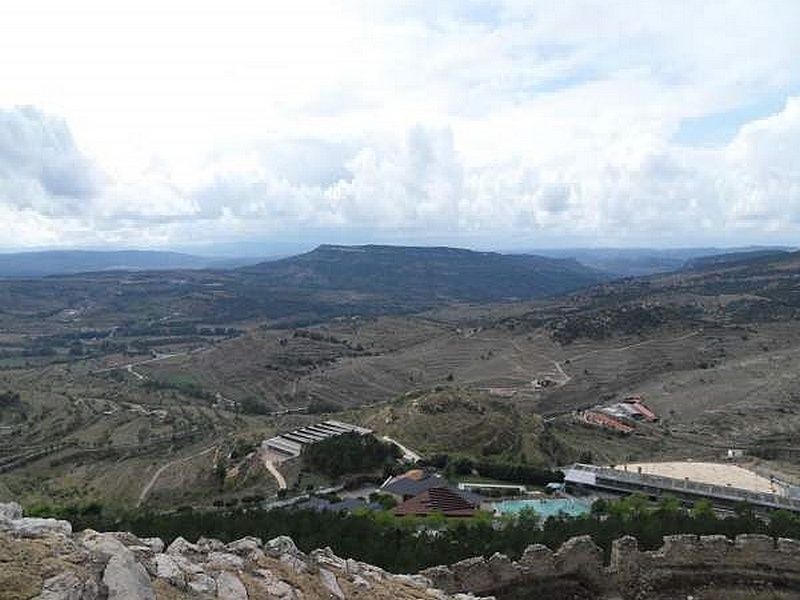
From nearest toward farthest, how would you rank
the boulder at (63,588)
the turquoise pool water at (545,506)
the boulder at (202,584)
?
the boulder at (63,588), the boulder at (202,584), the turquoise pool water at (545,506)

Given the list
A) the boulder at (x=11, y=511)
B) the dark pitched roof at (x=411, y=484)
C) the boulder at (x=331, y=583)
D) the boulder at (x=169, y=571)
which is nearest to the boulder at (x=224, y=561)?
the boulder at (x=169, y=571)

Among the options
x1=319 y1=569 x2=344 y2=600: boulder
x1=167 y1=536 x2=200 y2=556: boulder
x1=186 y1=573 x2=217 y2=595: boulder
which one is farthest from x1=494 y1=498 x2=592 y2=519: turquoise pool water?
x1=186 y1=573 x2=217 y2=595: boulder

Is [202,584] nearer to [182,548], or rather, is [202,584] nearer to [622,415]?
[182,548]

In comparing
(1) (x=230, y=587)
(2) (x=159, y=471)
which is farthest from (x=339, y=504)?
(1) (x=230, y=587)

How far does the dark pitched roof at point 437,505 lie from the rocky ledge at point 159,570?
26928mm

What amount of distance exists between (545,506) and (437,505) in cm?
897

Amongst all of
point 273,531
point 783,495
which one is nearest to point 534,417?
point 783,495

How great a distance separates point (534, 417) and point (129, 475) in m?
49.5

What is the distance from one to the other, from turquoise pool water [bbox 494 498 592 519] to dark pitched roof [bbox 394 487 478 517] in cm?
288

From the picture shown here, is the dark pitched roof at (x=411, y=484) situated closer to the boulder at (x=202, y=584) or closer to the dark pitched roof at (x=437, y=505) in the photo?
the dark pitched roof at (x=437, y=505)

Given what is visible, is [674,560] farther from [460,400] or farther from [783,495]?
[460,400]

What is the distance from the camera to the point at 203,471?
239ft

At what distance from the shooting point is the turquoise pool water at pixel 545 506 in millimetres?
45500

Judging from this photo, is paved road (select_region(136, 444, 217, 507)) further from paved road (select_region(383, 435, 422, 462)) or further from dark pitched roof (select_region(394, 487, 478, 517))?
dark pitched roof (select_region(394, 487, 478, 517))
